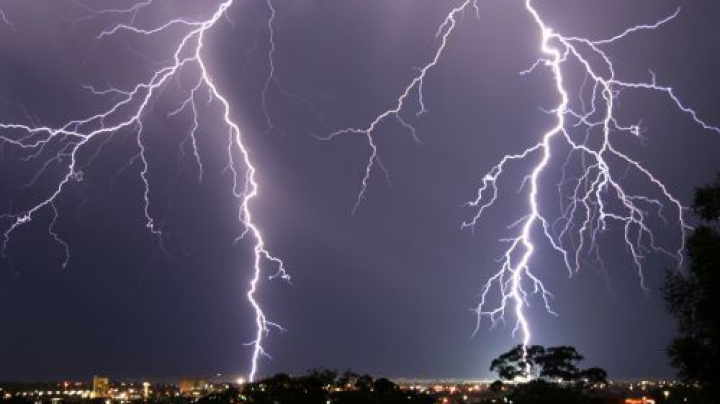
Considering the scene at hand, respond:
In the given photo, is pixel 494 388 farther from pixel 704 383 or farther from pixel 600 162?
pixel 704 383

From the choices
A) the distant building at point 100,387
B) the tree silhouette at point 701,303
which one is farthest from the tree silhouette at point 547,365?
the distant building at point 100,387

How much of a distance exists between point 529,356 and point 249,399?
1049cm

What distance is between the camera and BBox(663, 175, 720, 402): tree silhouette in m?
7.33

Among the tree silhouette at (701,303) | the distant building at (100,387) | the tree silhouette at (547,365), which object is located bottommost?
the tree silhouette at (701,303)

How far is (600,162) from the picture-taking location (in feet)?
63.0

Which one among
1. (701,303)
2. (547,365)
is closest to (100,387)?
(547,365)

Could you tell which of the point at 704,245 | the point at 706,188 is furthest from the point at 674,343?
the point at 706,188

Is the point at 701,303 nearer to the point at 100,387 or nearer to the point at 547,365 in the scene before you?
the point at 547,365

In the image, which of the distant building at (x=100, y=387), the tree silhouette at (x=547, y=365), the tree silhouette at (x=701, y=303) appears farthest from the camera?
the distant building at (x=100, y=387)

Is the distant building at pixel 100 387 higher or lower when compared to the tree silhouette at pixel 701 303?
higher

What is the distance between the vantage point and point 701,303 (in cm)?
753

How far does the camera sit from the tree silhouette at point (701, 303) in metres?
7.33

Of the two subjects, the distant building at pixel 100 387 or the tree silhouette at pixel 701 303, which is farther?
the distant building at pixel 100 387

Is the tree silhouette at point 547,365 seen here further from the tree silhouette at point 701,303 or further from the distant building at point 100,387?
the distant building at point 100,387
